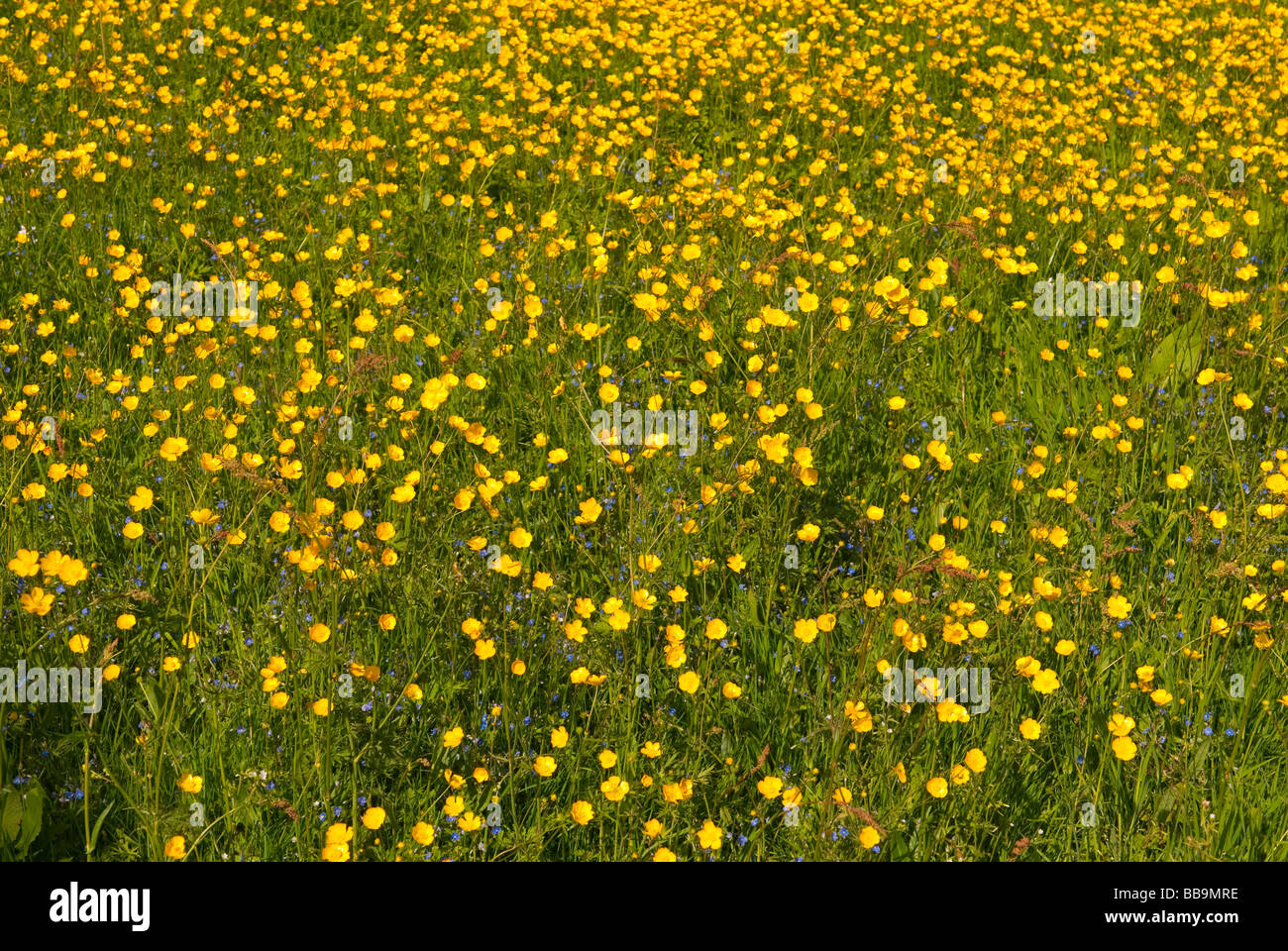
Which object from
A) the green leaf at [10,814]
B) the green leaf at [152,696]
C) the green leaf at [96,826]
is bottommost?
the green leaf at [96,826]

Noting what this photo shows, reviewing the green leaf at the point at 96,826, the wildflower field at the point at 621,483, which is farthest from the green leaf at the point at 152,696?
the green leaf at the point at 96,826

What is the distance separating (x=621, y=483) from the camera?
3.38 m

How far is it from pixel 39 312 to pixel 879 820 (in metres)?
3.59

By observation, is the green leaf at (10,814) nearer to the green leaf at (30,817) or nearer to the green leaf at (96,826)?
the green leaf at (30,817)

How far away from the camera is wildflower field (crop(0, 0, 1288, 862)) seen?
8.46 feet

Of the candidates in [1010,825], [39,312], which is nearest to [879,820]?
[1010,825]

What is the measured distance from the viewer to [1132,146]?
6051 millimetres

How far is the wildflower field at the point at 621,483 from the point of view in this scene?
258 cm

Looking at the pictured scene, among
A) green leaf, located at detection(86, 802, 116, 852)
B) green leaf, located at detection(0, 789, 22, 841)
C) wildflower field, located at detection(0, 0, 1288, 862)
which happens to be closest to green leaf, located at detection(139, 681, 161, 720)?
wildflower field, located at detection(0, 0, 1288, 862)

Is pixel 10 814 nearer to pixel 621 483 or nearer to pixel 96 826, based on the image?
pixel 96 826

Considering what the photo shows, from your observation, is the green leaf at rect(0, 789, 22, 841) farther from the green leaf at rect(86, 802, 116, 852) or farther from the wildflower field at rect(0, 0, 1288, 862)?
the green leaf at rect(86, 802, 116, 852)

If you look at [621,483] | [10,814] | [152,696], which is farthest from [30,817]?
[621,483]

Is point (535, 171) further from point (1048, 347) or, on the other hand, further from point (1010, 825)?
point (1010, 825)

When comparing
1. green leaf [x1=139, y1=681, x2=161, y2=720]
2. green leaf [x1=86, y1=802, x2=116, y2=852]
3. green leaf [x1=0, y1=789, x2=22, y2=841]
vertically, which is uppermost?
green leaf [x1=139, y1=681, x2=161, y2=720]
